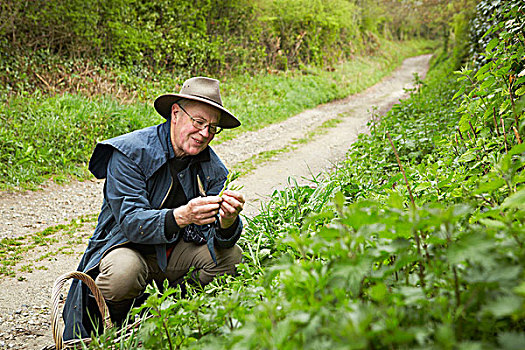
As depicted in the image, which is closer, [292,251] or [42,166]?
[292,251]

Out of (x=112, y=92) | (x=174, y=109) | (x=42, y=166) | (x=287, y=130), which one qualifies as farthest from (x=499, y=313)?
(x=112, y=92)

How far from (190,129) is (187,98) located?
21cm

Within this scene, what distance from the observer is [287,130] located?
9.09m

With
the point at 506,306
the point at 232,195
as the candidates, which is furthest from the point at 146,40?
the point at 506,306

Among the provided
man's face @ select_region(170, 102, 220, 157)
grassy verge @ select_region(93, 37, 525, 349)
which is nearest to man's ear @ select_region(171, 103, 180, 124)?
man's face @ select_region(170, 102, 220, 157)

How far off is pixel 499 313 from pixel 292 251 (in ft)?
5.47

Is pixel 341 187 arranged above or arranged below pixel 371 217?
below

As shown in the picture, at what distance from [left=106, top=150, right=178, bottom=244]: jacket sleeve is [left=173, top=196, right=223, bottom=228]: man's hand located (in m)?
0.12

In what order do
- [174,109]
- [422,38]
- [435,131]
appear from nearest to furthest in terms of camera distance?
[174,109] < [435,131] < [422,38]

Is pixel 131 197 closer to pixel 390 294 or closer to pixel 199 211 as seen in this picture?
pixel 199 211

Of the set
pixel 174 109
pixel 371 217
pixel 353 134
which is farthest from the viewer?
pixel 353 134

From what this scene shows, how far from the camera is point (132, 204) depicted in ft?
8.17

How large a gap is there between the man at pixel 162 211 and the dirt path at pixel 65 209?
80cm

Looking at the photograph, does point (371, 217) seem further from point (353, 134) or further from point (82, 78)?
point (82, 78)
